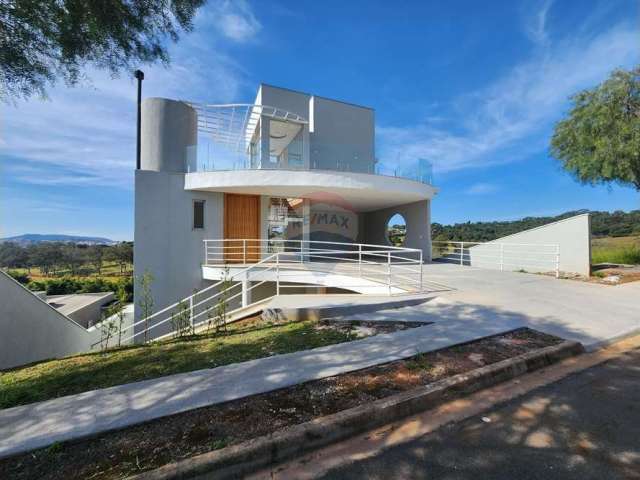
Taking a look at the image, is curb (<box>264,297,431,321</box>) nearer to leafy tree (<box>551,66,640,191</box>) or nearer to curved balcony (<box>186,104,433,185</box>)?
curved balcony (<box>186,104,433,185</box>)

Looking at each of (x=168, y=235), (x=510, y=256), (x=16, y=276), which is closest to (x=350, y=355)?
(x=168, y=235)

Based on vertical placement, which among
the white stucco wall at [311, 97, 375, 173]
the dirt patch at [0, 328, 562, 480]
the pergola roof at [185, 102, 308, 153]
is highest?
the white stucco wall at [311, 97, 375, 173]

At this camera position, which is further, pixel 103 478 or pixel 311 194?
pixel 311 194

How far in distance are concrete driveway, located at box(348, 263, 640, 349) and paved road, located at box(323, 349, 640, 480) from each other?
1988 mm

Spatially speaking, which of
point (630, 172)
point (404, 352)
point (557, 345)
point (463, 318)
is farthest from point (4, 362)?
point (630, 172)

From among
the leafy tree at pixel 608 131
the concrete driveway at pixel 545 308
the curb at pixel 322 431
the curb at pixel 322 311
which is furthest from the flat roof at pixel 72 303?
the leafy tree at pixel 608 131

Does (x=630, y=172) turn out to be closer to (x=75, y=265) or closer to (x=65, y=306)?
(x=65, y=306)

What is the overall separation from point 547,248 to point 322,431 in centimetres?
1267

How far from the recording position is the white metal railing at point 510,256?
36.9 ft

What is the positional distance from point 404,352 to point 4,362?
6959 millimetres

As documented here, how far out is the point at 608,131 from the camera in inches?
464

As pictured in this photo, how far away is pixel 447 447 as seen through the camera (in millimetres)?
2213

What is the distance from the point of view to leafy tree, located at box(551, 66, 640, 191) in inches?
440

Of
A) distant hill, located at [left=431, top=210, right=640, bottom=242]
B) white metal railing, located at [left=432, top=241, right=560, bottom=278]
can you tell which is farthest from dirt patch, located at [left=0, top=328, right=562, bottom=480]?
distant hill, located at [left=431, top=210, right=640, bottom=242]
